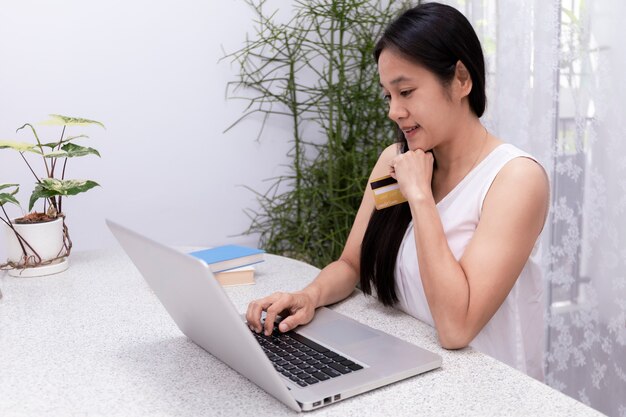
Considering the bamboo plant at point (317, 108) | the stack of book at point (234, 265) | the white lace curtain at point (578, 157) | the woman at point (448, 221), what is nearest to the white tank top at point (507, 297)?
the woman at point (448, 221)

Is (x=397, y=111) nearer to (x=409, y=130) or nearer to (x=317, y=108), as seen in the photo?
(x=409, y=130)

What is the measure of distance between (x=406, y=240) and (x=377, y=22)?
1380 mm

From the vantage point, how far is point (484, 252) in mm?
1211

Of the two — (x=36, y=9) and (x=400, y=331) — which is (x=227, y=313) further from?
(x=36, y=9)

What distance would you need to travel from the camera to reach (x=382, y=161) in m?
1.65

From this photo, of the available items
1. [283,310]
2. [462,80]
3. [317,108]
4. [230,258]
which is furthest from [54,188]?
[317,108]

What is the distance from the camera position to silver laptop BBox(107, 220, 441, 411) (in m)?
0.87

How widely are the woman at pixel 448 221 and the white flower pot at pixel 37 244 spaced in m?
0.72

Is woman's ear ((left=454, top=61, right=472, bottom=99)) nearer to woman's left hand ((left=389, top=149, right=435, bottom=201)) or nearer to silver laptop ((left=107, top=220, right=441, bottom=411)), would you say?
woman's left hand ((left=389, top=149, right=435, bottom=201))

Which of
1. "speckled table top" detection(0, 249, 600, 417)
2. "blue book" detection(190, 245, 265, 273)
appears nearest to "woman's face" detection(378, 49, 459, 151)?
"speckled table top" detection(0, 249, 600, 417)

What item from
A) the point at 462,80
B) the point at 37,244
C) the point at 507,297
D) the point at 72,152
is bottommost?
the point at 507,297

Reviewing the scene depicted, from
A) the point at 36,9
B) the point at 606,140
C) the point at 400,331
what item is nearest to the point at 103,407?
the point at 400,331

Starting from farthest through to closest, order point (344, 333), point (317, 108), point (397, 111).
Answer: point (317, 108), point (397, 111), point (344, 333)

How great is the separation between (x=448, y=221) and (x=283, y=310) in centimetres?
40
